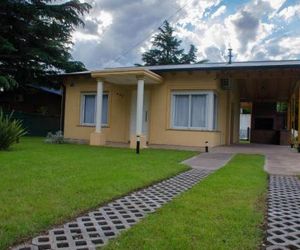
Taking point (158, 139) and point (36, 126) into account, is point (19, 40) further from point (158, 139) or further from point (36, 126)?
point (158, 139)

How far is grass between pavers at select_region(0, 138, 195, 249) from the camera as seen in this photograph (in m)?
3.90

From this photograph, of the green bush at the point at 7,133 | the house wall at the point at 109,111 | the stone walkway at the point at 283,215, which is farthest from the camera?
the house wall at the point at 109,111

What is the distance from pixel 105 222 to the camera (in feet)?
13.3

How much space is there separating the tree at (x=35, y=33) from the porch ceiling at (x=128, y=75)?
703 centimetres

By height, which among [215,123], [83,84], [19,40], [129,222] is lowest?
[129,222]

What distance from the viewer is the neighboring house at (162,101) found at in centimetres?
1347

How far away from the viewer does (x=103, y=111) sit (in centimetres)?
1648

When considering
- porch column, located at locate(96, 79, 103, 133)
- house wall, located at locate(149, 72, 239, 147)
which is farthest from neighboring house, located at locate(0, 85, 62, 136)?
house wall, located at locate(149, 72, 239, 147)

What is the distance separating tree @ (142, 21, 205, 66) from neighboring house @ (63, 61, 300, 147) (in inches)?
1037

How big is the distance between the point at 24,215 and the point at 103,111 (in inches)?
495

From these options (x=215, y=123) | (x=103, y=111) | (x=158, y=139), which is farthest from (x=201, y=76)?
(x=103, y=111)

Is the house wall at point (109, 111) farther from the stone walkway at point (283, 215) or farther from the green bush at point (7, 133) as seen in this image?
the stone walkway at point (283, 215)

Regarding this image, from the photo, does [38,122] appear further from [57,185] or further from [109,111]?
[57,185]

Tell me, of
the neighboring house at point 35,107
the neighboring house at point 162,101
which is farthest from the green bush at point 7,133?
the neighboring house at point 35,107
